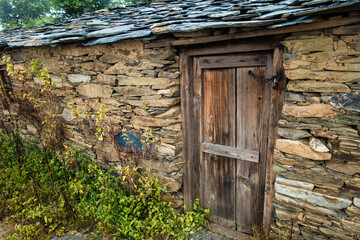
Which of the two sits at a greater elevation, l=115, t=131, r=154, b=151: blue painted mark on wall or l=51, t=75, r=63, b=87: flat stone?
l=51, t=75, r=63, b=87: flat stone

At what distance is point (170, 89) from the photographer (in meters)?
2.75

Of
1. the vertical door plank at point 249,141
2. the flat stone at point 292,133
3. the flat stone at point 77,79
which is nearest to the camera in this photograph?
the flat stone at point 292,133

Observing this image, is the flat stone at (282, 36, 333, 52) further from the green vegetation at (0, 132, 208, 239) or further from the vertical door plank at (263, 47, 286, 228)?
the green vegetation at (0, 132, 208, 239)

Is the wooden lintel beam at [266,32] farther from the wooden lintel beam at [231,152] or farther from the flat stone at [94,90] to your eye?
the wooden lintel beam at [231,152]

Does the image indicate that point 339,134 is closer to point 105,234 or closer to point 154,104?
point 154,104

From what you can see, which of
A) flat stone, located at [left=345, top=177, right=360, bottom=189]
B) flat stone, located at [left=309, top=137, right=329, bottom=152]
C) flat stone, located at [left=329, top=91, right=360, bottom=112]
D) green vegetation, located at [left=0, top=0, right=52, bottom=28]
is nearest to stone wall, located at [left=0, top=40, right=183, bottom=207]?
flat stone, located at [left=309, top=137, right=329, bottom=152]

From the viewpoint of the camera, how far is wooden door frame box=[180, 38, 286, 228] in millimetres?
2123

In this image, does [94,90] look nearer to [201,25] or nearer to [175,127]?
[175,127]

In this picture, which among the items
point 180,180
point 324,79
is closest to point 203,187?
point 180,180

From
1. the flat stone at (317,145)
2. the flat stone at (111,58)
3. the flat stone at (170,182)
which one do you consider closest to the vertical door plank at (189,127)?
the flat stone at (170,182)

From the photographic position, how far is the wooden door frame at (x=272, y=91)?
212cm

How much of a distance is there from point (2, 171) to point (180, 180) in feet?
11.4

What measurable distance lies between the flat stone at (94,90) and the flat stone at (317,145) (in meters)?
2.62

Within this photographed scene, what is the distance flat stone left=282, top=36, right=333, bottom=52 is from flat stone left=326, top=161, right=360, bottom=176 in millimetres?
1000
